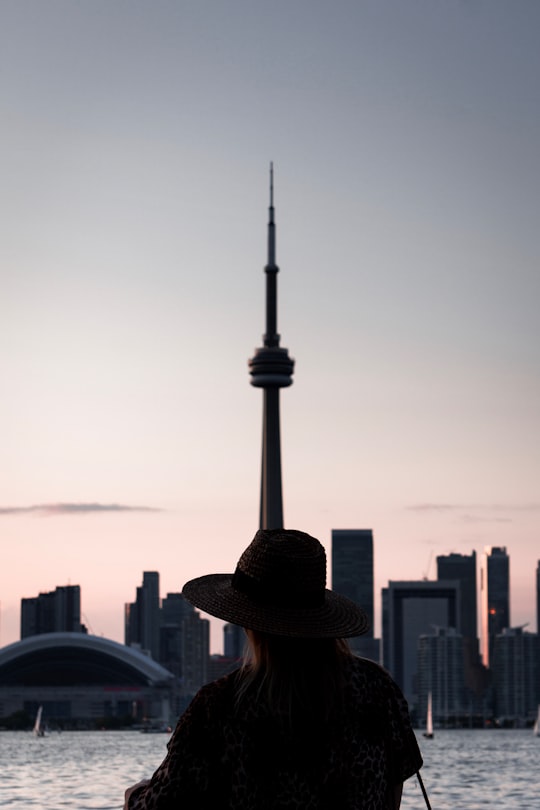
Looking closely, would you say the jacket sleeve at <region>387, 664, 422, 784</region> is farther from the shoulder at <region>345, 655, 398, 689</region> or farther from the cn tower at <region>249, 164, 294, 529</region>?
the cn tower at <region>249, 164, 294, 529</region>

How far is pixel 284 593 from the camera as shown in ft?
15.2

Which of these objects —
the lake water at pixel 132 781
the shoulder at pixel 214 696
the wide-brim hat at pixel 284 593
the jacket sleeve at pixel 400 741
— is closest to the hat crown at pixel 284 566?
the wide-brim hat at pixel 284 593

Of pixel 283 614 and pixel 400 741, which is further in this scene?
pixel 400 741

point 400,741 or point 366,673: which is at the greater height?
point 366,673

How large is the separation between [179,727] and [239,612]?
365mm

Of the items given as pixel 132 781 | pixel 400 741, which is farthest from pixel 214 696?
pixel 132 781

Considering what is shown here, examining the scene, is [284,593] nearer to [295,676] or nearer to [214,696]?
[295,676]

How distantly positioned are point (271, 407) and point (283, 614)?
142 meters

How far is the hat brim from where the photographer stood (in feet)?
14.9

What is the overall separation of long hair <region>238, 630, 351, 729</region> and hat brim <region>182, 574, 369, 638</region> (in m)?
0.05

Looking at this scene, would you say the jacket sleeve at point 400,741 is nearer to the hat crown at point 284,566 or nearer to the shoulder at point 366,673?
the shoulder at point 366,673

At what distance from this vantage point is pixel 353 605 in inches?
187

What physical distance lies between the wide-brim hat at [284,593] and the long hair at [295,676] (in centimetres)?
7

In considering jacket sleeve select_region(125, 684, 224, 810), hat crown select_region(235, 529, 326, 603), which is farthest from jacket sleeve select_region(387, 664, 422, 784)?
jacket sleeve select_region(125, 684, 224, 810)
